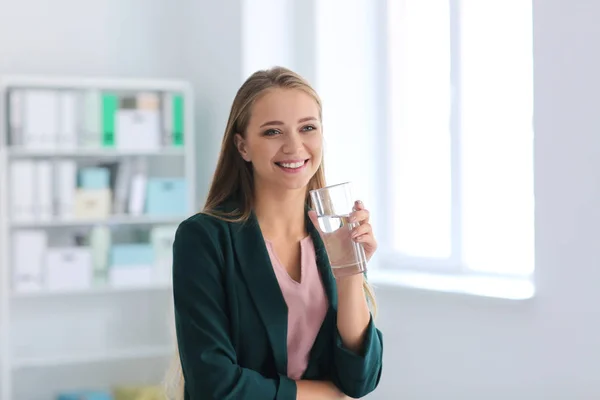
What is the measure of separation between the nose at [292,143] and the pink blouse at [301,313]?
0.68ft

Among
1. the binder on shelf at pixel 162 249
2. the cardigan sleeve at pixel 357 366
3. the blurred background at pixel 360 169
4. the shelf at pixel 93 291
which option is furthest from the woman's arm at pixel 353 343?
the binder on shelf at pixel 162 249

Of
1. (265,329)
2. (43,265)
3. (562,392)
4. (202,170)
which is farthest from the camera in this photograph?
(202,170)

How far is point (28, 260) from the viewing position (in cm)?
405

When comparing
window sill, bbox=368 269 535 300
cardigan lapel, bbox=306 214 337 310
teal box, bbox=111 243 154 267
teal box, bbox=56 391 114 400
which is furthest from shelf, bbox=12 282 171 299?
cardigan lapel, bbox=306 214 337 310

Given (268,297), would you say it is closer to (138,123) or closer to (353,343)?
(353,343)

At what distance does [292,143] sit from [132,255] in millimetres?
2961

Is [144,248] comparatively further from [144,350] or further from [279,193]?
[279,193]

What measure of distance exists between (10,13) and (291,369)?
357 centimetres

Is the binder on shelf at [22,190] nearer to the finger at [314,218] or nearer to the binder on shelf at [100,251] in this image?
the binder on shelf at [100,251]

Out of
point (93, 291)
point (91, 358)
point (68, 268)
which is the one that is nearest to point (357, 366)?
point (68, 268)

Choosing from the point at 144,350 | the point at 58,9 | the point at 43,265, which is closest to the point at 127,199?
the point at 43,265

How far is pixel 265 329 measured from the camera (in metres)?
1.41

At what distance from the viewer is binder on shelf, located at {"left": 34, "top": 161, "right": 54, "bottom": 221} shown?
159 inches

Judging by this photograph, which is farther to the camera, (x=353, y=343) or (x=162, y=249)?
(x=162, y=249)
